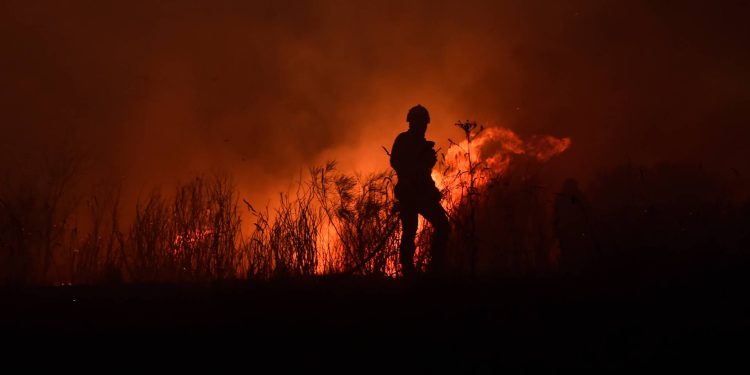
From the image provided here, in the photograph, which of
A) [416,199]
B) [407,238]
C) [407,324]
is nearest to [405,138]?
[416,199]

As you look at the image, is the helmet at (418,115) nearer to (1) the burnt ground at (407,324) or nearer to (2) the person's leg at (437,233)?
(2) the person's leg at (437,233)

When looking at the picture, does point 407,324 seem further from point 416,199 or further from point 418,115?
point 418,115

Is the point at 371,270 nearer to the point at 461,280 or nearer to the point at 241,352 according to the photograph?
the point at 461,280

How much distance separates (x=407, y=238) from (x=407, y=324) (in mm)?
2569

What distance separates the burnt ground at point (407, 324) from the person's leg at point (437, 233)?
32.7 inches

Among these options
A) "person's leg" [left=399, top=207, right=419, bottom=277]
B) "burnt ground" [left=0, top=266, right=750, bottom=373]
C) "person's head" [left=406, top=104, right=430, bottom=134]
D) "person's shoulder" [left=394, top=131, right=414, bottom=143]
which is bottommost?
"burnt ground" [left=0, top=266, right=750, bottom=373]

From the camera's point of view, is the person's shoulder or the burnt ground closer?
the burnt ground

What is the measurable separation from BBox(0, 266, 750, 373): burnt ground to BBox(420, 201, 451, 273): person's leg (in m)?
0.83

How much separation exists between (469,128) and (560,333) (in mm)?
2770

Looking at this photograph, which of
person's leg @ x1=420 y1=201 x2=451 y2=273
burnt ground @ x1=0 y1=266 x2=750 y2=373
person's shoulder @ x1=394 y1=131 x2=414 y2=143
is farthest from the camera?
person's shoulder @ x1=394 y1=131 x2=414 y2=143

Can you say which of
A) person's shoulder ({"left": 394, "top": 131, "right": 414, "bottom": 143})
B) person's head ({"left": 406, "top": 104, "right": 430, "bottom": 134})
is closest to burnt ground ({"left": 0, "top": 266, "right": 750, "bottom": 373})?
person's shoulder ({"left": 394, "top": 131, "right": 414, "bottom": 143})

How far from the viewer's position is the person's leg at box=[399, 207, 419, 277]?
7203mm

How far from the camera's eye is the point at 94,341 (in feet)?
14.4

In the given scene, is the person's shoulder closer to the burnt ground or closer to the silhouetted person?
the silhouetted person
